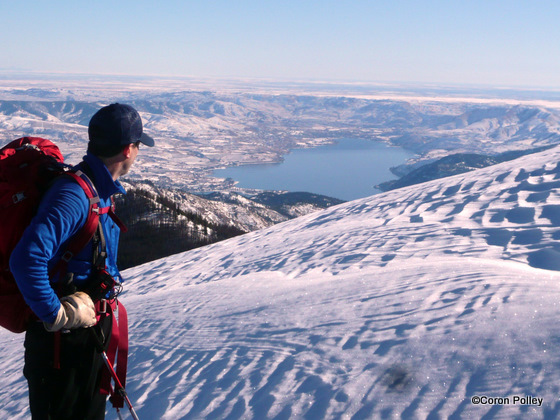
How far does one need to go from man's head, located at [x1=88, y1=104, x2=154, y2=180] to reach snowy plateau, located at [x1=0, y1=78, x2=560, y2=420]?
255 cm

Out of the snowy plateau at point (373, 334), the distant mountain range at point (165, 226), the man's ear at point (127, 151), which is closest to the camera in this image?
the man's ear at point (127, 151)

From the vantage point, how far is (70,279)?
8.36 feet

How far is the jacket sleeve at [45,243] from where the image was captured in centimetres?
219

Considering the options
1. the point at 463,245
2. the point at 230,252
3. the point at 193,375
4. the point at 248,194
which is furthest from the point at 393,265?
the point at 248,194

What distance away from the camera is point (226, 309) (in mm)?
6547

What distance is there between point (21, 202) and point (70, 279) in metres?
0.55

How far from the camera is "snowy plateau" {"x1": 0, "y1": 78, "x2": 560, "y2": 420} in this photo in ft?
11.8

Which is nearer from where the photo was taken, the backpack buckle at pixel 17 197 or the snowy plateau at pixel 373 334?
the backpack buckle at pixel 17 197

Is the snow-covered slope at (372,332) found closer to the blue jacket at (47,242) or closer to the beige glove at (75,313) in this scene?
the beige glove at (75,313)

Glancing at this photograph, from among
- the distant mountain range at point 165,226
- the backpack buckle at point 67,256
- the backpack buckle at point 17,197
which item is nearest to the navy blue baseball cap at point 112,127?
the backpack buckle at point 17,197

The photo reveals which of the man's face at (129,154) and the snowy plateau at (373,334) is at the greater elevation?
the man's face at (129,154)

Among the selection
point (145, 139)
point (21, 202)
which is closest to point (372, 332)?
point (145, 139)

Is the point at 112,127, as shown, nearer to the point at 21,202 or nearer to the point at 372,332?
the point at 21,202

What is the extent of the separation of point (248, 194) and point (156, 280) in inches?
5306
